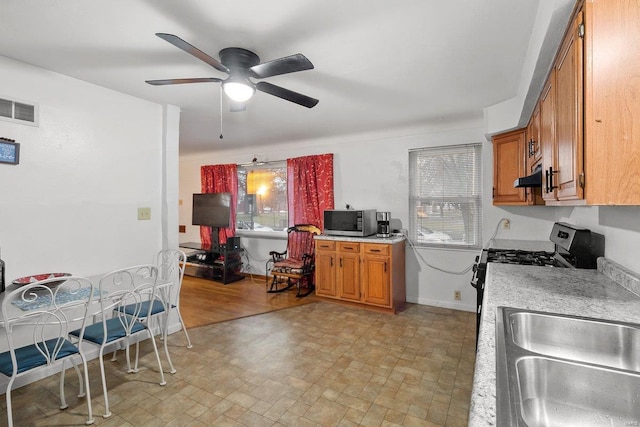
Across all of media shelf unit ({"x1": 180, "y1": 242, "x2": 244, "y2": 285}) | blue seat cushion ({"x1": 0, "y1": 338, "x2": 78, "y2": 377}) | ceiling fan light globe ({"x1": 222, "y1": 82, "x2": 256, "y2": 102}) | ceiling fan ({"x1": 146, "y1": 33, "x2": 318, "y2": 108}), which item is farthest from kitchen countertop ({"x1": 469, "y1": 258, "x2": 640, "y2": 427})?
media shelf unit ({"x1": 180, "y1": 242, "x2": 244, "y2": 285})

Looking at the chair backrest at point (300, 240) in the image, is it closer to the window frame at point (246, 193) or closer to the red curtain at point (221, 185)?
the window frame at point (246, 193)

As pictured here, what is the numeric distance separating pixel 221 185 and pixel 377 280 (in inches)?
137

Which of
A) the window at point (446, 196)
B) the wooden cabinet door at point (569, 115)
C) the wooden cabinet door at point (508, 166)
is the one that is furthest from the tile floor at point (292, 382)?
the wooden cabinet door at point (569, 115)

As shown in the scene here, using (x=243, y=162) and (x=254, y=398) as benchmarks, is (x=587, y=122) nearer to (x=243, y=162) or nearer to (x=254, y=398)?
(x=254, y=398)

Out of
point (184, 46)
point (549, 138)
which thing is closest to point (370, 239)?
point (549, 138)

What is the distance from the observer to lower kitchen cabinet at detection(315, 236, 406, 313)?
3592 millimetres

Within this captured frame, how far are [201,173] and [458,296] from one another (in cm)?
487

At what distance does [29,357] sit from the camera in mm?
1674

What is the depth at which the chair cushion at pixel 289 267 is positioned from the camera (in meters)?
4.29

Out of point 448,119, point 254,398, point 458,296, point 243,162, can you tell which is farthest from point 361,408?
point 243,162

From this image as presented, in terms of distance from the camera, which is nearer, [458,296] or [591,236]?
[591,236]

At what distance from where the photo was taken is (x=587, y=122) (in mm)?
985

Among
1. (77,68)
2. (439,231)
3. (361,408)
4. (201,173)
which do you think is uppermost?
(77,68)

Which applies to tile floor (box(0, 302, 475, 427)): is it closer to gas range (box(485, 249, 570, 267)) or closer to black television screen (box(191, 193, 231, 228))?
gas range (box(485, 249, 570, 267))
